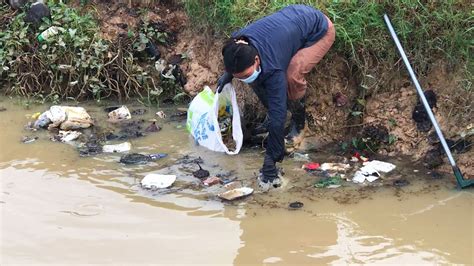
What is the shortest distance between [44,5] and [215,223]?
358 cm

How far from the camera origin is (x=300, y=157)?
4.27 meters

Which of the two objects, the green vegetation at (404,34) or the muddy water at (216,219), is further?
the green vegetation at (404,34)

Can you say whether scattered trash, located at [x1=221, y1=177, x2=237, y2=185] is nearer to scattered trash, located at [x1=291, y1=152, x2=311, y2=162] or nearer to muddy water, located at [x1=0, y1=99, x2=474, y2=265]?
muddy water, located at [x1=0, y1=99, x2=474, y2=265]

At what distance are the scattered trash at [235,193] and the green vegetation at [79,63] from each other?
6.53 ft

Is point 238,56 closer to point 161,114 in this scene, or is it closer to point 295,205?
point 295,205

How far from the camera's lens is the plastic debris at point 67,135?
4.71 meters

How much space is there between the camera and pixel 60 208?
3.61m

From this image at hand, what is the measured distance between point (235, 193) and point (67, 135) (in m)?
1.79

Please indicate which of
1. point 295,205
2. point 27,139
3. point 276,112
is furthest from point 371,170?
point 27,139

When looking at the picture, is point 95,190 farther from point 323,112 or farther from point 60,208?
point 323,112

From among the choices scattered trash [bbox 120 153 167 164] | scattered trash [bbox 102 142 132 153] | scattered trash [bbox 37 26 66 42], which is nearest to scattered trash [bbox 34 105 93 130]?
scattered trash [bbox 102 142 132 153]

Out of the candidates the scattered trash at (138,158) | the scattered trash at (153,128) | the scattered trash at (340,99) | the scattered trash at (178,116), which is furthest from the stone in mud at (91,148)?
the scattered trash at (340,99)

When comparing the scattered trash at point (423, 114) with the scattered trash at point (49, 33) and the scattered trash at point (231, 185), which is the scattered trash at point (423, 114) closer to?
the scattered trash at point (231, 185)

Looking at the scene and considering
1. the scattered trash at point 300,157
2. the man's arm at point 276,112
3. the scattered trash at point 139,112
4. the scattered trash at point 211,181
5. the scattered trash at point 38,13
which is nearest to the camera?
the man's arm at point 276,112
